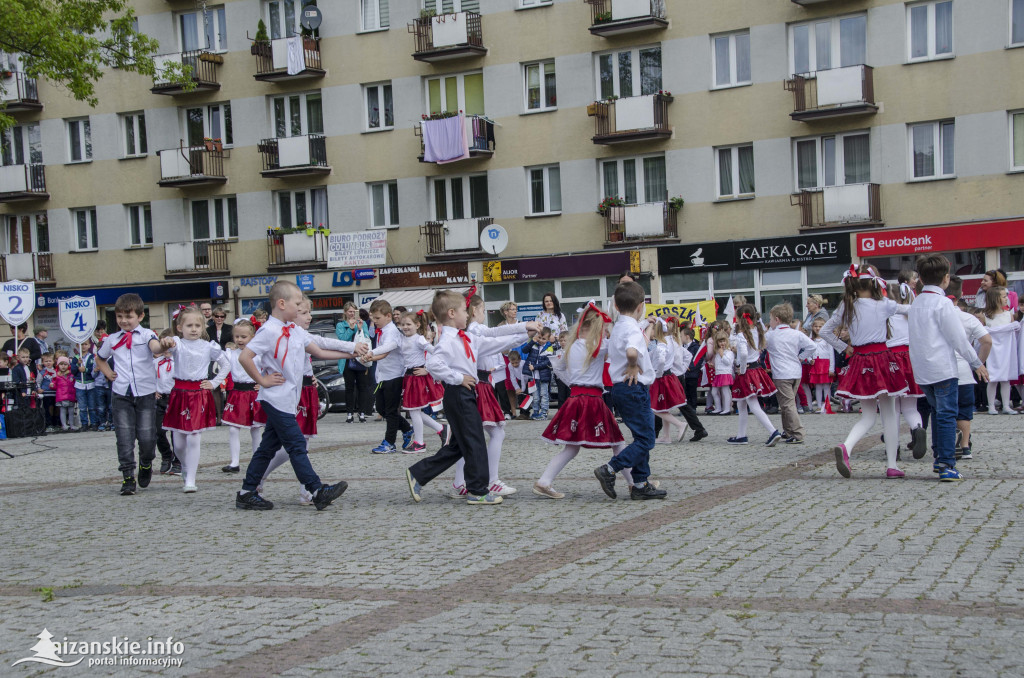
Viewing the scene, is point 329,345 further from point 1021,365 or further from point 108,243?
point 108,243

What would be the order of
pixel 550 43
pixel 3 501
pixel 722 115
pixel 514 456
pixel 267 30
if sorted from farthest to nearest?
pixel 267 30, pixel 550 43, pixel 722 115, pixel 514 456, pixel 3 501

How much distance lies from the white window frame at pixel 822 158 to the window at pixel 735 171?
1188 mm

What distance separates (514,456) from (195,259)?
28201 mm

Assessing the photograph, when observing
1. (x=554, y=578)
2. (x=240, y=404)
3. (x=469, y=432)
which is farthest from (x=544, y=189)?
(x=554, y=578)

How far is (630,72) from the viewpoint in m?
33.9

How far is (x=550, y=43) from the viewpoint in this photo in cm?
3456

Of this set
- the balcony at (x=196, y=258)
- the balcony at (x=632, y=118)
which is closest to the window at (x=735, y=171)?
the balcony at (x=632, y=118)

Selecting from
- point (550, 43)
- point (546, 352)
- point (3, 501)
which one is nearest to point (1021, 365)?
point (546, 352)

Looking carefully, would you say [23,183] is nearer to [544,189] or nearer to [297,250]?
[297,250]

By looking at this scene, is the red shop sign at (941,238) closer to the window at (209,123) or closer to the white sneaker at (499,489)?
the window at (209,123)

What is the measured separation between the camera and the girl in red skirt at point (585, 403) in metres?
9.95

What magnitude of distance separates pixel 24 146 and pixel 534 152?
64.2 feet

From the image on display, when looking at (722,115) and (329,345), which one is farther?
(722,115)

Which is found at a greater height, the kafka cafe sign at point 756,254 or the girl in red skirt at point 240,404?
the kafka cafe sign at point 756,254
